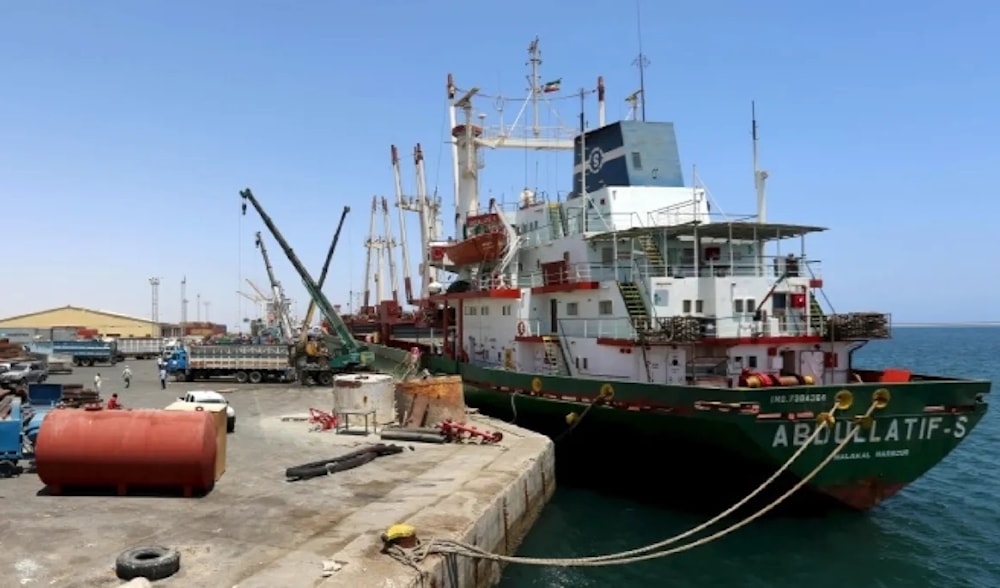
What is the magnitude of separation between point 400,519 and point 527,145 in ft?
88.8

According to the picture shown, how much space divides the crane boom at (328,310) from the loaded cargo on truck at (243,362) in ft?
10.2

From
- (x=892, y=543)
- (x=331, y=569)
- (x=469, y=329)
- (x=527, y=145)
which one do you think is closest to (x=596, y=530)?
(x=892, y=543)

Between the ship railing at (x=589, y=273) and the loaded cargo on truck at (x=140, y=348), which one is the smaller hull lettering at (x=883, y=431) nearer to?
the ship railing at (x=589, y=273)

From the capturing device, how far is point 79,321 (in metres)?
116

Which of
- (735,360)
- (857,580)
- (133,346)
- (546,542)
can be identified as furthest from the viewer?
(133,346)

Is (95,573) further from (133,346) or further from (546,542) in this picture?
(133,346)

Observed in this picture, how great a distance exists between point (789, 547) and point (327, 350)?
3173 centimetres

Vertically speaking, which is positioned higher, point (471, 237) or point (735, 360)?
point (471, 237)

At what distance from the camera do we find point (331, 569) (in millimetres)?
9602

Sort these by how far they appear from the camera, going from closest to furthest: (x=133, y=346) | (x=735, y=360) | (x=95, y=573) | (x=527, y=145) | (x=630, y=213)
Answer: (x=95, y=573) < (x=735, y=360) < (x=630, y=213) < (x=527, y=145) < (x=133, y=346)

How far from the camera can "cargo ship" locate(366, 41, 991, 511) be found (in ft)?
53.1

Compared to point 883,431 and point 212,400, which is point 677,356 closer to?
point 883,431

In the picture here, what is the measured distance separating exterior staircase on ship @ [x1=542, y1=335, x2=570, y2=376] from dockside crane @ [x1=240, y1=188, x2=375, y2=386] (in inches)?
696

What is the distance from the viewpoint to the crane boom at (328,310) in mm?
38281
